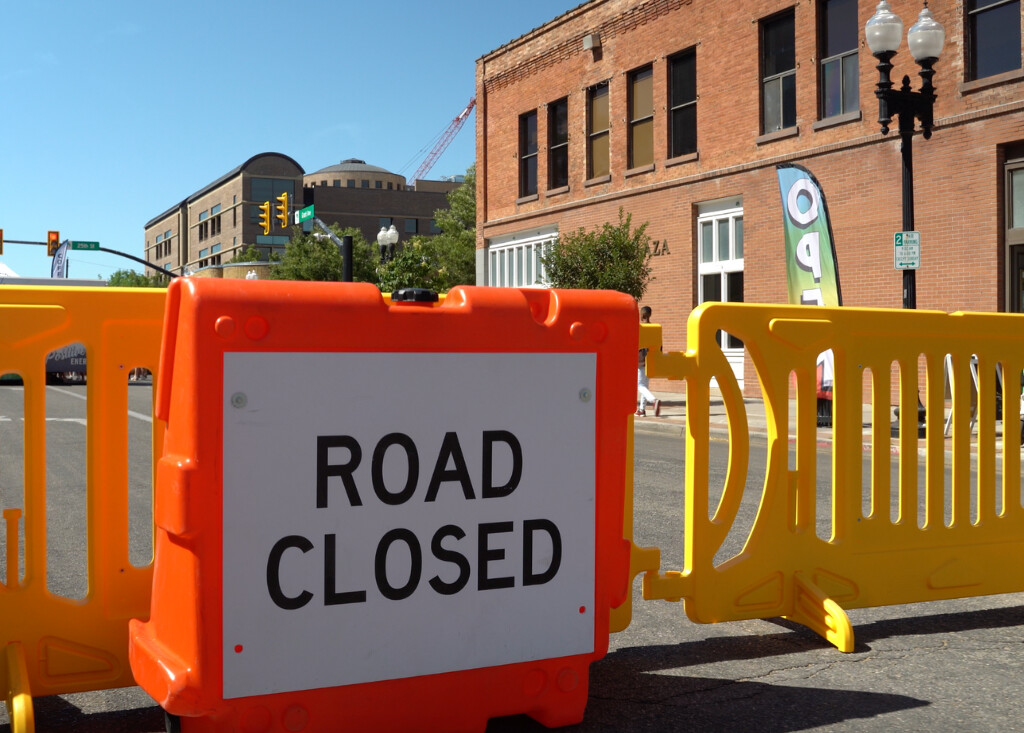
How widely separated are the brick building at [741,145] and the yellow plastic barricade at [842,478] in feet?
46.3

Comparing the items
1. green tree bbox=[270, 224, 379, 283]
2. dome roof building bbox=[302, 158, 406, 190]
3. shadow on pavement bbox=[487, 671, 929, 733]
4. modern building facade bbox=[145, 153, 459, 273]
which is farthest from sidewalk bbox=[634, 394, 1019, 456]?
dome roof building bbox=[302, 158, 406, 190]

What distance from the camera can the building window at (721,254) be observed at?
23.4 metres

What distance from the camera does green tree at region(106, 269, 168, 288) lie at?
90.9 metres

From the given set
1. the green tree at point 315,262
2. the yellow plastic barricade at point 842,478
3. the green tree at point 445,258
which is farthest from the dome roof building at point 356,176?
the yellow plastic barricade at point 842,478

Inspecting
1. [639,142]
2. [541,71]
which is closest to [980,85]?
[639,142]

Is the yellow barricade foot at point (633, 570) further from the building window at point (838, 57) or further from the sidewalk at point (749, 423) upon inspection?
the building window at point (838, 57)

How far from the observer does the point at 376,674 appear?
3.05 m

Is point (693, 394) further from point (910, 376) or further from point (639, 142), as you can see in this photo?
point (639, 142)

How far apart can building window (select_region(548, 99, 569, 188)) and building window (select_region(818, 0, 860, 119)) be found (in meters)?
9.05

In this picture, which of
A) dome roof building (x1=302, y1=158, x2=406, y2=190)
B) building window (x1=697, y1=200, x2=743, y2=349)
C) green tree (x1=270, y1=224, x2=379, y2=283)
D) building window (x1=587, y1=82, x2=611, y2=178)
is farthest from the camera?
dome roof building (x1=302, y1=158, x2=406, y2=190)

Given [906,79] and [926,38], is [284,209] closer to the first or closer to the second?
[906,79]

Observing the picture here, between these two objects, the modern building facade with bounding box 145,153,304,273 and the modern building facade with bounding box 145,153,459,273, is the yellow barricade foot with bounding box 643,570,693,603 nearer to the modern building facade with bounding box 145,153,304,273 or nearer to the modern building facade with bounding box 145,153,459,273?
the modern building facade with bounding box 145,153,459,273

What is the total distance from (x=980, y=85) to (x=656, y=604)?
15870mm

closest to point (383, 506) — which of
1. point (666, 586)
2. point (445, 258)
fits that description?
point (666, 586)
